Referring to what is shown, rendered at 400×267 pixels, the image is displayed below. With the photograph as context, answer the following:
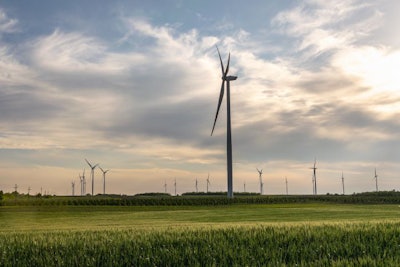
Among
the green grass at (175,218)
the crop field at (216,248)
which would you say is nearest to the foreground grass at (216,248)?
the crop field at (216,248)

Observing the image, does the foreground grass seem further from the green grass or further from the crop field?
the green grass

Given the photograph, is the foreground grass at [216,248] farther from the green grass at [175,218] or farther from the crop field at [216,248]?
the green grass at [175,218]

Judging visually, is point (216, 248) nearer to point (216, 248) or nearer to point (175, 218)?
point (216, 248)

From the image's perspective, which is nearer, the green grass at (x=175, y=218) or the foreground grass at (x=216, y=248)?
the foreground grass at (x=216, y=248)

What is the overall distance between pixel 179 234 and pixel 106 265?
3.14 m

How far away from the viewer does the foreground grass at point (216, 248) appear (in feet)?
42.9

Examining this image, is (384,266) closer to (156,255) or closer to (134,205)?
(156,255)

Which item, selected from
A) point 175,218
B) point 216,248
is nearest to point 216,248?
point 216,248

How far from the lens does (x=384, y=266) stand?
11328 mm

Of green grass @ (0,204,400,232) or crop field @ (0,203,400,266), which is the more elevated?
crop field @ (0,203,400,266)

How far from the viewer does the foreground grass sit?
42.9ft

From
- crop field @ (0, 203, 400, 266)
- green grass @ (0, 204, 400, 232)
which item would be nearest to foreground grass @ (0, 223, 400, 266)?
crop field @ (0, 203, 400, 266)

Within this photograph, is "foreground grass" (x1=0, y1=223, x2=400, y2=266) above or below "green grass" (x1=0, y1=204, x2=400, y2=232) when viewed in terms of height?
above

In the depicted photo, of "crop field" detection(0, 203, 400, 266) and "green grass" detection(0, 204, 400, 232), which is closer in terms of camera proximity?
"crop field" detection(0, 203, 400, 266)
